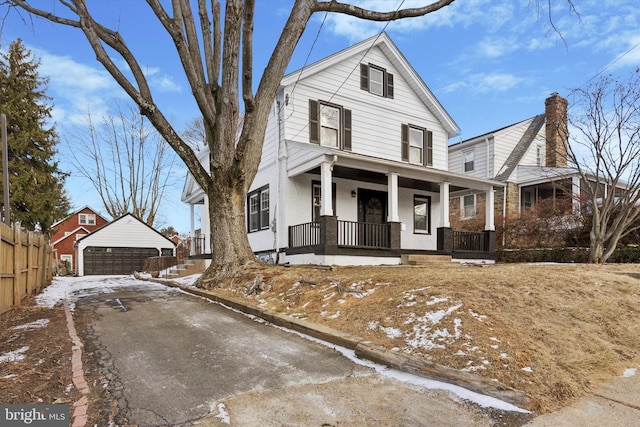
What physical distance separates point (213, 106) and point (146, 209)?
25191mm

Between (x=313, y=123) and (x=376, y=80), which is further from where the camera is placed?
(x=376, y=80)

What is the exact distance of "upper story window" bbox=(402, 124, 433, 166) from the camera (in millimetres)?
15078

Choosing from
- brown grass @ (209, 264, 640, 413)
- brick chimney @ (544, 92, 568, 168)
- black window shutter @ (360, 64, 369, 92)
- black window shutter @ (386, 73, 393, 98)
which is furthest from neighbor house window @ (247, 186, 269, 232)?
brick chimney @ (544, 92, 568, 168)

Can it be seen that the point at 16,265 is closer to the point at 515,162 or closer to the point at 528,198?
the point at 515,162

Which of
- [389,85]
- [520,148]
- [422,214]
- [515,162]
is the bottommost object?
[422,214]

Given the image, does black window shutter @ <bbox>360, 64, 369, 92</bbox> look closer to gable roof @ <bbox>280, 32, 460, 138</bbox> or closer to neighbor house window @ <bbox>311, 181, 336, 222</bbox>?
gable roof @ <bbox>280, 32, 460, 138</bbox>

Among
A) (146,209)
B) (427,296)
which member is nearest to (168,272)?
(427,296)

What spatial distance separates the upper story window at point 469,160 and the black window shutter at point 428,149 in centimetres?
724

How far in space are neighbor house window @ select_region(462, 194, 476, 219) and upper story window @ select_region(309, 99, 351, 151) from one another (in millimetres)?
10605

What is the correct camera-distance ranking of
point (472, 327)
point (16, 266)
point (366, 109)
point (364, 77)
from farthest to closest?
point (364, 77) → point (366, 109) → point (16, 266) → point (472, 327)

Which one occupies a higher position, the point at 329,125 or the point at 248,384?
the point at 329,125

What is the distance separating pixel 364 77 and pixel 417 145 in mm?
3427

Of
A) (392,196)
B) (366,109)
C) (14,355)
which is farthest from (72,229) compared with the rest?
(14,355)

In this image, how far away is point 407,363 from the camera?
12.5 ft
